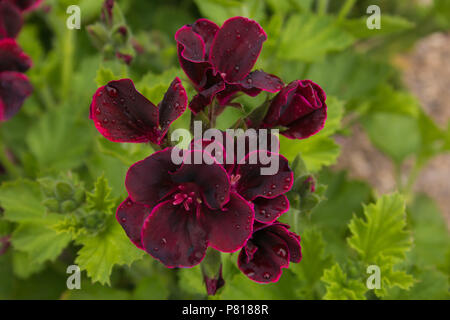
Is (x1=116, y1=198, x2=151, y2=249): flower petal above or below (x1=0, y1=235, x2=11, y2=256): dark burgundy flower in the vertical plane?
below

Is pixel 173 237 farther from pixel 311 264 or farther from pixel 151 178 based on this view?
pixel 311 264

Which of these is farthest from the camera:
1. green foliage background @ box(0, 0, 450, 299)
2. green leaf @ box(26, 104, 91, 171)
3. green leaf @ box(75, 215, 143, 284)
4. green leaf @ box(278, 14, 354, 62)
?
green leaf @ box(26, 104, 91, 171)

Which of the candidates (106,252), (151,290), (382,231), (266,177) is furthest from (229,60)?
(151,290)

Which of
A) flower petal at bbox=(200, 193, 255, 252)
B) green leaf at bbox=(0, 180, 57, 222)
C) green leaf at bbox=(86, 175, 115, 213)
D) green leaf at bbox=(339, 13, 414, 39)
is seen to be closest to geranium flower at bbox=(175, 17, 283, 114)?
flower petal at bbox=(200, 193, 255, 252)

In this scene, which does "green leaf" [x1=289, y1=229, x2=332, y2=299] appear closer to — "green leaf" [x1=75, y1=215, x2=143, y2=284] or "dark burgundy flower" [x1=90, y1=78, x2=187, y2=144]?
"green leaf" [x1=75, y1=215, x2=143, y2=284]

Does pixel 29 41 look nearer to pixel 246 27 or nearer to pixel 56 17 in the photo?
pixel 56 17

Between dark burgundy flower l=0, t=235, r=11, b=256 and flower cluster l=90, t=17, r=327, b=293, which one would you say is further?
dark burgundy flower l=0, t=235, r=11, b=256

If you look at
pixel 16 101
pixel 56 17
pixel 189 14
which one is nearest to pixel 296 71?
pixel 189 14
